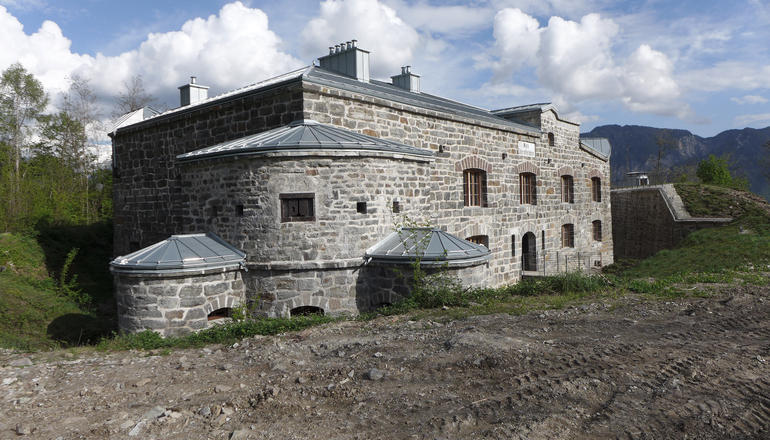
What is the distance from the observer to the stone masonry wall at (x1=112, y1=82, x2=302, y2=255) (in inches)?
395

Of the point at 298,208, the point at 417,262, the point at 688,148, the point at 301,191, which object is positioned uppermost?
the point at 688,148

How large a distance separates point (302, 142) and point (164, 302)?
11.5ft

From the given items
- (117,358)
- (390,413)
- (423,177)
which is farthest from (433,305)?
(117,358)

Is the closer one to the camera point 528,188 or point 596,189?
point 528,188

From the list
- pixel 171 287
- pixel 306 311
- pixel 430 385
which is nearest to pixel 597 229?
pixel 306 311

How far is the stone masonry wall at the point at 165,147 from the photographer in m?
10.0

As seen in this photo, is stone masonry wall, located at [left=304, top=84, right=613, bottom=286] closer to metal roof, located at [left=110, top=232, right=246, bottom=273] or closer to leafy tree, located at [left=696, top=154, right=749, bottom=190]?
metal roof, located at [left=110, top=232, right=246, bottom=273]

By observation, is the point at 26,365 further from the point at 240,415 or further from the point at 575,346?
the point at 575,346

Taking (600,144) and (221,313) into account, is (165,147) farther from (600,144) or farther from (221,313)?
(600,144)

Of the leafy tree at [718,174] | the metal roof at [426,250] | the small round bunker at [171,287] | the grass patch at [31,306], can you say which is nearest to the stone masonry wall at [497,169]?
the metal roof at [426,250]

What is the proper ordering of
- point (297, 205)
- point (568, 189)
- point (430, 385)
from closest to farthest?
point (430, 385), point (297, 205), point (568, 189)

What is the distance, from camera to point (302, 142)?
8.41m

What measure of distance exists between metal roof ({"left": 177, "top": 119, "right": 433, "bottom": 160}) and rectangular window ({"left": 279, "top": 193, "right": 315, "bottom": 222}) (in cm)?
87

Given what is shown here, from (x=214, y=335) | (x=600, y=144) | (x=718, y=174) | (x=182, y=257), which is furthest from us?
(x=718, y=174)
